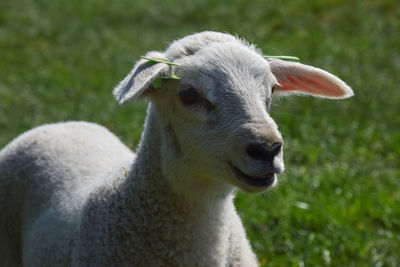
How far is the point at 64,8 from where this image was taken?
1634 centimetres

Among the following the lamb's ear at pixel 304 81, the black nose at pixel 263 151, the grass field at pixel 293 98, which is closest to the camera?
the black nose at pixel 263 151

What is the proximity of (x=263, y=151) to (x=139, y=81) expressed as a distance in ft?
2.58

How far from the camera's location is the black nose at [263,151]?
2.94 m

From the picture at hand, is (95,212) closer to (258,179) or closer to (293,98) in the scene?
(258,179)

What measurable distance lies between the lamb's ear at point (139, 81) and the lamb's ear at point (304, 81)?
2.66ft

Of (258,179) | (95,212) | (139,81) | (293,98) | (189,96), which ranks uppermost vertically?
(139,81)

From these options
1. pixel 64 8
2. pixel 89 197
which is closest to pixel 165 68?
pixel 89 197

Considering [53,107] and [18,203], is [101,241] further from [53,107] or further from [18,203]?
[53,107]

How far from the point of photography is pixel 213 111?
10.6ft

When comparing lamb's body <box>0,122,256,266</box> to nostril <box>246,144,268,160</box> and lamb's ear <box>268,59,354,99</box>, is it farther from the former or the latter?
lamb's ear <box>268,59,354,99</box>

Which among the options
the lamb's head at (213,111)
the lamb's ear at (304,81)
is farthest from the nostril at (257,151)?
the lamb's ear at (304,81)

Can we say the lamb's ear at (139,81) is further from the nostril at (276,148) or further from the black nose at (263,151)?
the nostril at (276,148)

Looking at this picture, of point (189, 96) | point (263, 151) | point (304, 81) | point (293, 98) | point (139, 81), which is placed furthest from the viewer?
point (293, 98)

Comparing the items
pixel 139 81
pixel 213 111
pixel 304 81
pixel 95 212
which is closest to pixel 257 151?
pixel 213 111
